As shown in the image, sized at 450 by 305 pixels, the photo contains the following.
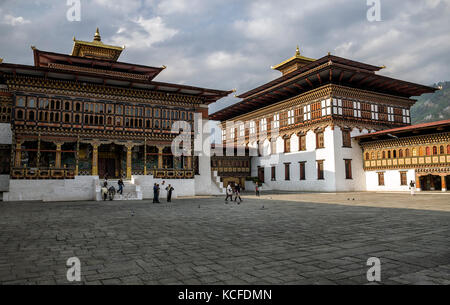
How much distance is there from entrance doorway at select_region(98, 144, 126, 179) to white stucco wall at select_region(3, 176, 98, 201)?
4884mm

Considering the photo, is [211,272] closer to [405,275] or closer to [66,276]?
[66,276]

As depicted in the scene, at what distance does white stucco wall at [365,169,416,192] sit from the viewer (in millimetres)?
29603

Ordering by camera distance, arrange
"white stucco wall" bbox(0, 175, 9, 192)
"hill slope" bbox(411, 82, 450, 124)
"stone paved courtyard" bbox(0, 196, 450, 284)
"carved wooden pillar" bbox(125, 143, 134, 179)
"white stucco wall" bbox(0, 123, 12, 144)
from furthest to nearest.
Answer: "hill slope" bbox(411, 82, 450, 124), "carved wooden pillar" bbox(125, 143, 134, 179), "white stucco wall" bbox(0, 123, 12, 144), "white stucco wall" bbox(0, 175, 9, 192), "stone paved courtyard" bbox(0, 196, 450, 284)

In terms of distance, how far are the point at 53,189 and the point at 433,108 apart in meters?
155

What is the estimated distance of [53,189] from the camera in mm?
22062

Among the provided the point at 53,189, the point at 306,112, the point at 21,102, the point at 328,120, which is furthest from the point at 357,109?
the point at 21,102

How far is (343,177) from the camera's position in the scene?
1253 inches

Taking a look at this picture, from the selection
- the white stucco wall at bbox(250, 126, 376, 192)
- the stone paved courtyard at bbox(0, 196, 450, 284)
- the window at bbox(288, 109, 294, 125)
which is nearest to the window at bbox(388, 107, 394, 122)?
the white stucco wall at bbox(250, 126, 376, 192)

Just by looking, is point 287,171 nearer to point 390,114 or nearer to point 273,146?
point 273,146

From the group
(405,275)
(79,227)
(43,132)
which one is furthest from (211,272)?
(43,132)

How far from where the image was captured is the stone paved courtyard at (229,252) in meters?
4.25

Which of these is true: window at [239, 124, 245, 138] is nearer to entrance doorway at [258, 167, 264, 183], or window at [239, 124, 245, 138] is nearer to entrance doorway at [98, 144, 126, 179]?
entrance doorway at [258, 167, 264, 183]

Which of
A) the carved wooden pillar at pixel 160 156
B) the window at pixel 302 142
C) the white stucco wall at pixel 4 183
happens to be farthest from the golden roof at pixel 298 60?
the white stucco wall at pixel 4 183

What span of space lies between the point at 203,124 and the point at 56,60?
570 inches
